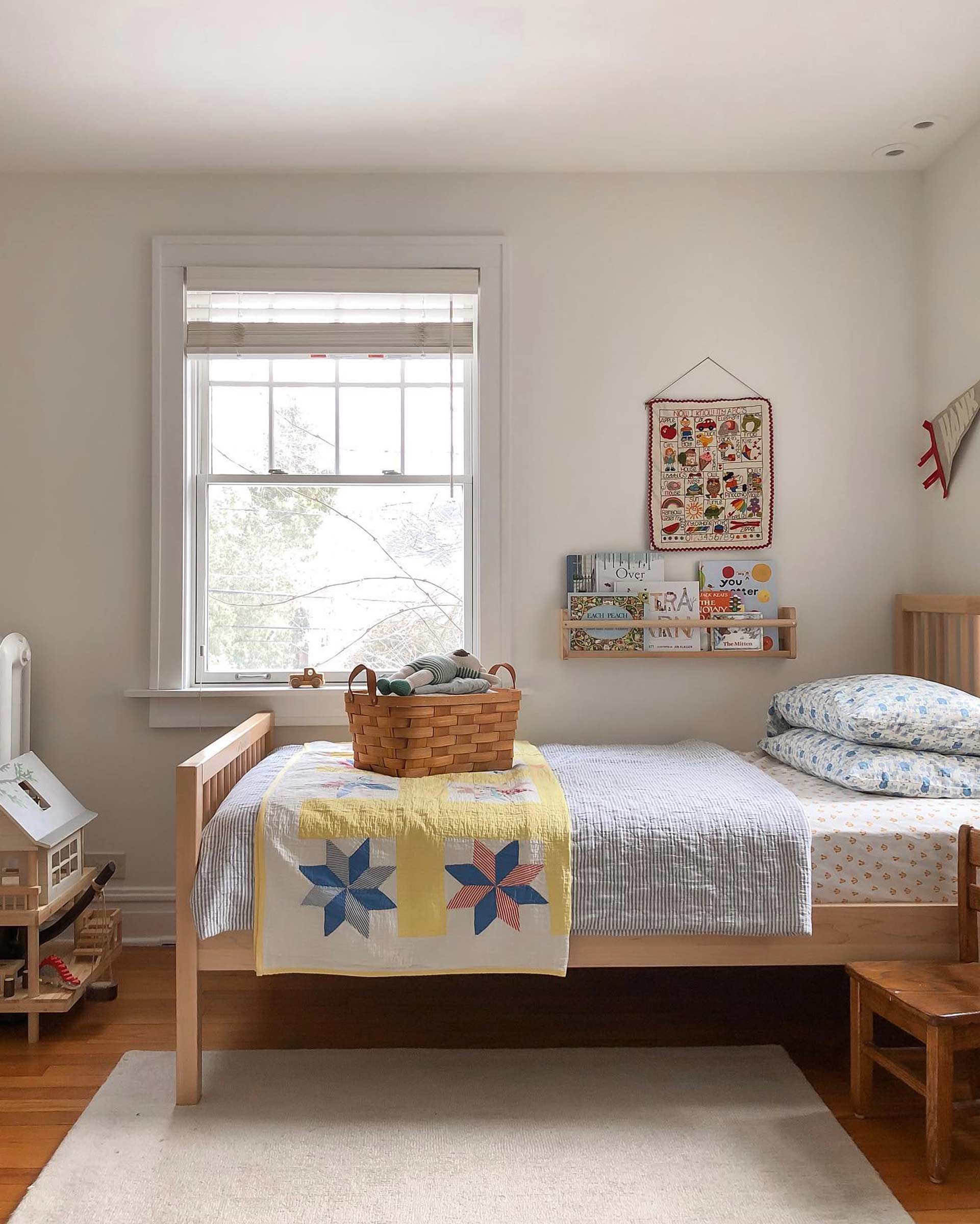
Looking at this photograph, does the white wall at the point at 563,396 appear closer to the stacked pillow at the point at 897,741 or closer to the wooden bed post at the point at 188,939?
the stacked pillow at the point at 897,741

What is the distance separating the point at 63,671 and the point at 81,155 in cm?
159

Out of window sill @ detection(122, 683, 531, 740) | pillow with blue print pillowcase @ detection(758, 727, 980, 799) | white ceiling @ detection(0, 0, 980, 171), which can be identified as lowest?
pillow with blue print pillowcase @ detection(758, 727, 980, 799)

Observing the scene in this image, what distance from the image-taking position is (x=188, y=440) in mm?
2959

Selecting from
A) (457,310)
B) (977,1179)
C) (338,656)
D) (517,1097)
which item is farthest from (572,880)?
(457,310)

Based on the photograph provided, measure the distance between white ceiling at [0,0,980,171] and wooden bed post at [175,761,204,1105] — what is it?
175cm

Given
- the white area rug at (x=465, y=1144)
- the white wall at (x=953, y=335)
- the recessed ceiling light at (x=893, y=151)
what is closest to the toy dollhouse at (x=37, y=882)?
the white area rug at (x=465, y=1144)

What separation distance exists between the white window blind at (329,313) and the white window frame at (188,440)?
3 cm

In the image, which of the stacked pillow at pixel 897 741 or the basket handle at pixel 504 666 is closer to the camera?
the stacked pillow at pixel 897 741

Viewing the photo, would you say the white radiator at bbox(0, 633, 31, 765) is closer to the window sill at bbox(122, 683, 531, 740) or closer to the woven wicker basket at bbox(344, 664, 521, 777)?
the window sill at bbox(122, 683, 531, 740)

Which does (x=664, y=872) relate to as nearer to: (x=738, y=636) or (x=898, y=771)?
(x=898, y=771)

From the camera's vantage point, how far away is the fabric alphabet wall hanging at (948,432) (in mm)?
2691

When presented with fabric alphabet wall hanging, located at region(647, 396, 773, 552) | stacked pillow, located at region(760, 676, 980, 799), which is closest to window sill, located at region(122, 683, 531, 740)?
fabric alphabet wall hanging, located at region(647, 396, 773, 552)

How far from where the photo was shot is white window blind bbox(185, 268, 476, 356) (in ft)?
9.57

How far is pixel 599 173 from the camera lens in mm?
2961
